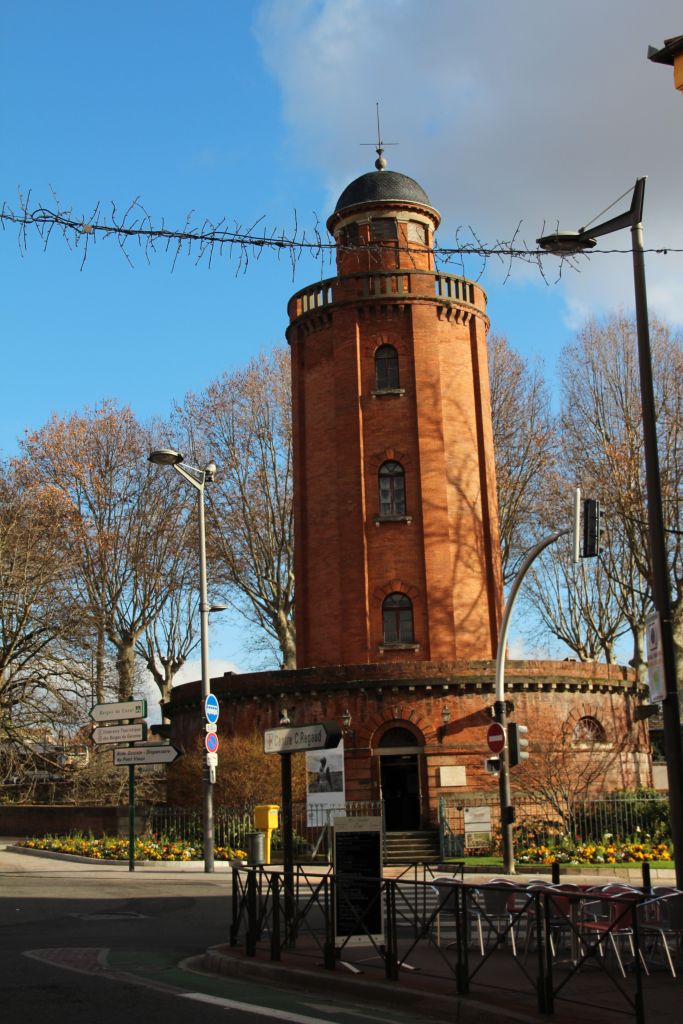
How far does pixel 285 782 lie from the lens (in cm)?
1205

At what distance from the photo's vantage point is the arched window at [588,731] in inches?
1215

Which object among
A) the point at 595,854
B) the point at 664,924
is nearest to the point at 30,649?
the point at 595,854

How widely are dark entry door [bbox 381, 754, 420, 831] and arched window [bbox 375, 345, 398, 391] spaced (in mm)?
10813

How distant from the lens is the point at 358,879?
10.5m

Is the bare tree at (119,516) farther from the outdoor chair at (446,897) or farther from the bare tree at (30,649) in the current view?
the outdoor chair at (446,897)

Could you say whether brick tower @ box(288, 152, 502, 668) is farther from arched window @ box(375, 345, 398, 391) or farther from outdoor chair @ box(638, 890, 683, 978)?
outdoor chair @ box(638, 890, 683, 978)

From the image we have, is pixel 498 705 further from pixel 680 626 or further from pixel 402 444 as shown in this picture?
pixel 680 626

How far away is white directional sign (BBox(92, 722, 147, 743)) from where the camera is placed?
81.7 feet

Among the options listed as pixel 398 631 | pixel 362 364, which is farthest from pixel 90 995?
pixel 362 364

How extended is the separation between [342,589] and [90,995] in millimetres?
22604

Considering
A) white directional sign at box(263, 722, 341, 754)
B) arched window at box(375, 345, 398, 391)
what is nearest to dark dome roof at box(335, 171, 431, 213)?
arched window at box(375, 345, 398, 391)

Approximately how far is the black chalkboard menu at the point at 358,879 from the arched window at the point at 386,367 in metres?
22.5

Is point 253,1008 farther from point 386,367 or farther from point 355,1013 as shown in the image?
point 386,367

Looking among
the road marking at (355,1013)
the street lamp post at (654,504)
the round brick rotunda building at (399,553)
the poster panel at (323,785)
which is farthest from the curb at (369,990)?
the round brick rotunda building at (399,553)
